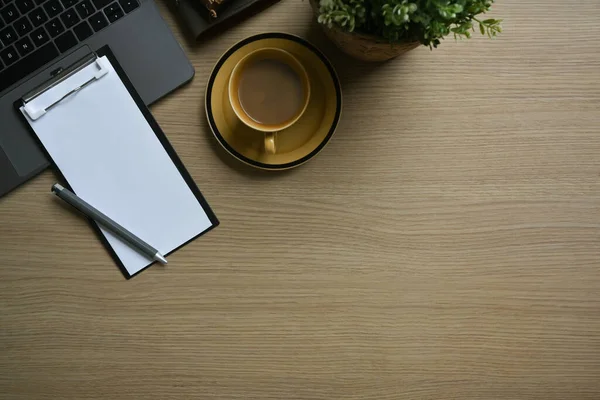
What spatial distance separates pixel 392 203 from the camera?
76cm

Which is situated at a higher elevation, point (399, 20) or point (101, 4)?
point (101, 4)

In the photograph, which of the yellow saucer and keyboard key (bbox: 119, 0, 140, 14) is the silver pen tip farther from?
keyboard key (bbox: 119, 0, 140, 14)

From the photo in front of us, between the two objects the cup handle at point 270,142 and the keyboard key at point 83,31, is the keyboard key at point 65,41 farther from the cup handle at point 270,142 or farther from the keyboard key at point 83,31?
the cup handle at point 270,142

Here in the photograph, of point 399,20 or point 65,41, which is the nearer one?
point 399,20

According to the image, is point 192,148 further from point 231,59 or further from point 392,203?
point 392,203

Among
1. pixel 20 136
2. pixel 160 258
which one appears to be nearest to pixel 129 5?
pixel 20 136

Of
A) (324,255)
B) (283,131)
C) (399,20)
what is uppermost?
(399,20)

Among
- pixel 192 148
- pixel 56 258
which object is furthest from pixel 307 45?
pixel 56 258

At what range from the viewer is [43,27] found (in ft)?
2.42

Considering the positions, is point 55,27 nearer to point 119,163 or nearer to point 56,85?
point 56,85

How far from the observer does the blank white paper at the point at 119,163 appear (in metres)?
0.75

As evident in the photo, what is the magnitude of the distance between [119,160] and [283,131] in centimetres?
23

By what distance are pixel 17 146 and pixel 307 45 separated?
0.42 metres

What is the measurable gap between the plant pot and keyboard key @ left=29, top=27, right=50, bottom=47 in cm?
36
